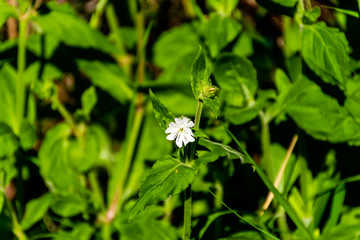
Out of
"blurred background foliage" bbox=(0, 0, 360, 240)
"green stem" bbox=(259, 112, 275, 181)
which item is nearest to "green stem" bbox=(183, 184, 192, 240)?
"blurred background foliage" bbox=(0, 0, 360, 240)

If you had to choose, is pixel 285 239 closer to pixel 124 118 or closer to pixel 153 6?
pixel 124 118

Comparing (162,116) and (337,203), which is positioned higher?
(162,116)

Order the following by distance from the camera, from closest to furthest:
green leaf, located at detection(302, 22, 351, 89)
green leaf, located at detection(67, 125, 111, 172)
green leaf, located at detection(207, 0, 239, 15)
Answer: green leaf, located at detection(302, 22, 351, 89) → green leaf, located at detection(207, 0, 239, 15) → green leaf, located at detection(67, 125, 111, 172)

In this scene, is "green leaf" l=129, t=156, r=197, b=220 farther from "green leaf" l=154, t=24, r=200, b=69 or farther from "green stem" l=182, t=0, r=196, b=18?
"green stem" l=182, t=0, r=196, b=18

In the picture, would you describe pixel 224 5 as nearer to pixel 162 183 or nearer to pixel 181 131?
pixel 181 131

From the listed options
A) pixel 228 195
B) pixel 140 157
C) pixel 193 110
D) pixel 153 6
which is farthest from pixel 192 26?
pixel 228 195

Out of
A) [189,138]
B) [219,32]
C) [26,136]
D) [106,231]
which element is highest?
[189,138]

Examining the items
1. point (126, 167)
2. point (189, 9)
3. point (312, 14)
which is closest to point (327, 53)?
point (312, 14)
